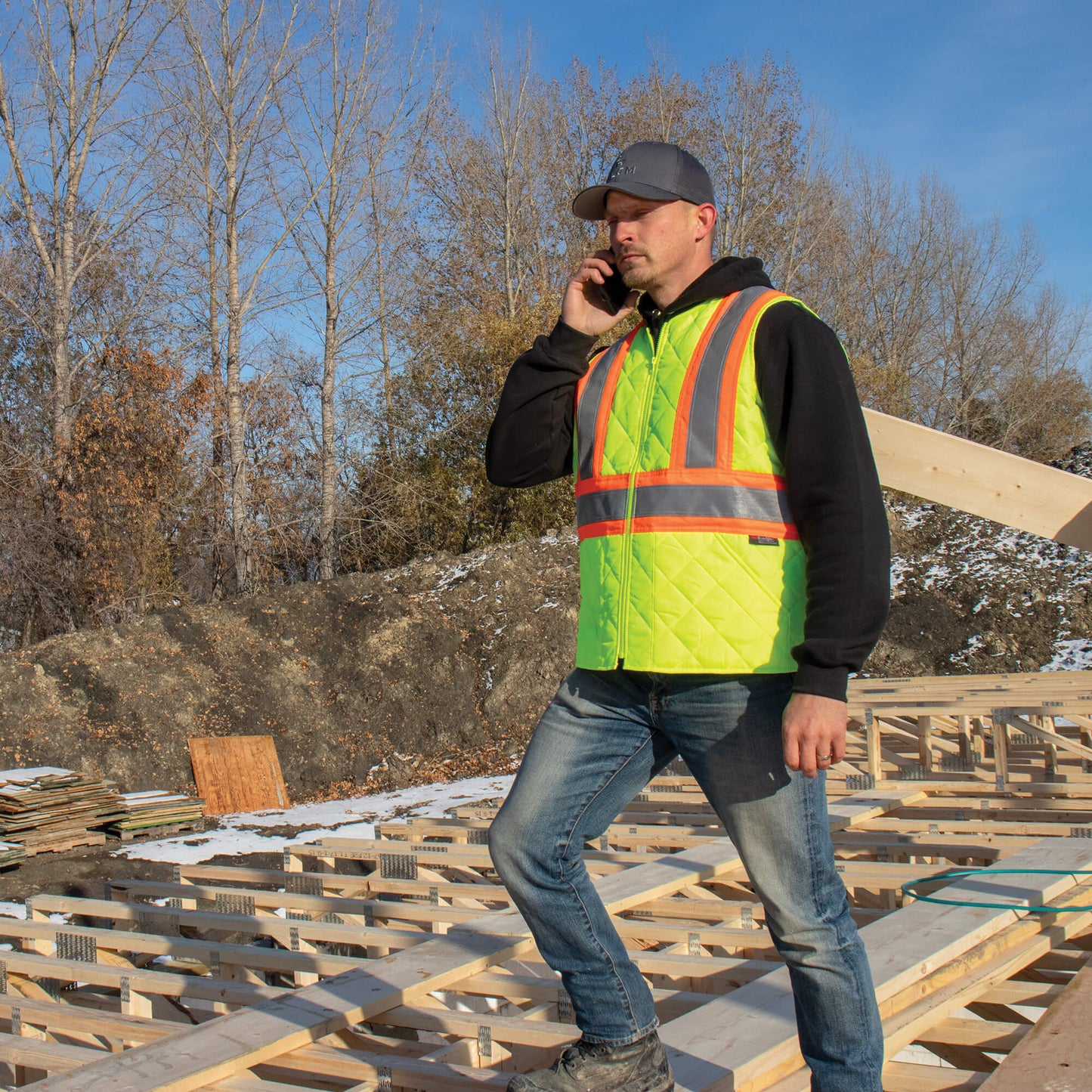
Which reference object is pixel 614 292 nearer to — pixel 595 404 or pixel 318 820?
pixel 595 404

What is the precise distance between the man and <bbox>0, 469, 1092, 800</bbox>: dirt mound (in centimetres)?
1064

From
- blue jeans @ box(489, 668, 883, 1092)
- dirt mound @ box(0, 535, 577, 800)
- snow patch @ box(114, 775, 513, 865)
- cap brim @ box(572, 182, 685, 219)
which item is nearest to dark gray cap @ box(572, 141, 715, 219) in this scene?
cap brim @ box(572, 182, 685, 219)

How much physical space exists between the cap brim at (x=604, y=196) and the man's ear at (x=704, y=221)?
0.07 m

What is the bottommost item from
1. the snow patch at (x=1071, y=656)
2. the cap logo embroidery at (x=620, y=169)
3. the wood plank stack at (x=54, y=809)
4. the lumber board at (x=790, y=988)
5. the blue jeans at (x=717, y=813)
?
the wood plank stack at (x=54, y=809)

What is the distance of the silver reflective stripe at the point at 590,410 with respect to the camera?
2396 millimetres

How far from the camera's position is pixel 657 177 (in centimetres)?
227

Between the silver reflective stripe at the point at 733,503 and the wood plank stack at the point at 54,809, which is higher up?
the silver reflective stripe at the point at 733,503

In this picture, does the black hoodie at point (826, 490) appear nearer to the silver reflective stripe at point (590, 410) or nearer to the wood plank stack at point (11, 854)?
the silver reflective stripe at point (590, 410)

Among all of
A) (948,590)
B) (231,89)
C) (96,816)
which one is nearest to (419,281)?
(231,89)

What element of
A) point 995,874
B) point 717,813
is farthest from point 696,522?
point 995,874

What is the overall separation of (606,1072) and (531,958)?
1490 mm

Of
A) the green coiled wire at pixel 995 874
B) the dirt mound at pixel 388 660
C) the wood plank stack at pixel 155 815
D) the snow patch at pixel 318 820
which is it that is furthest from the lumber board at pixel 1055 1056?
the dirt mound at pixel 388 660

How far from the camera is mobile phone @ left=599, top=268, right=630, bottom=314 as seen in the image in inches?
100

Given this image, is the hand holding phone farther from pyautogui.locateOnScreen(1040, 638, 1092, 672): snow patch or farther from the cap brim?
pyautogui.locateOnScreen(1040, 638, 1092, 672): snow patch
